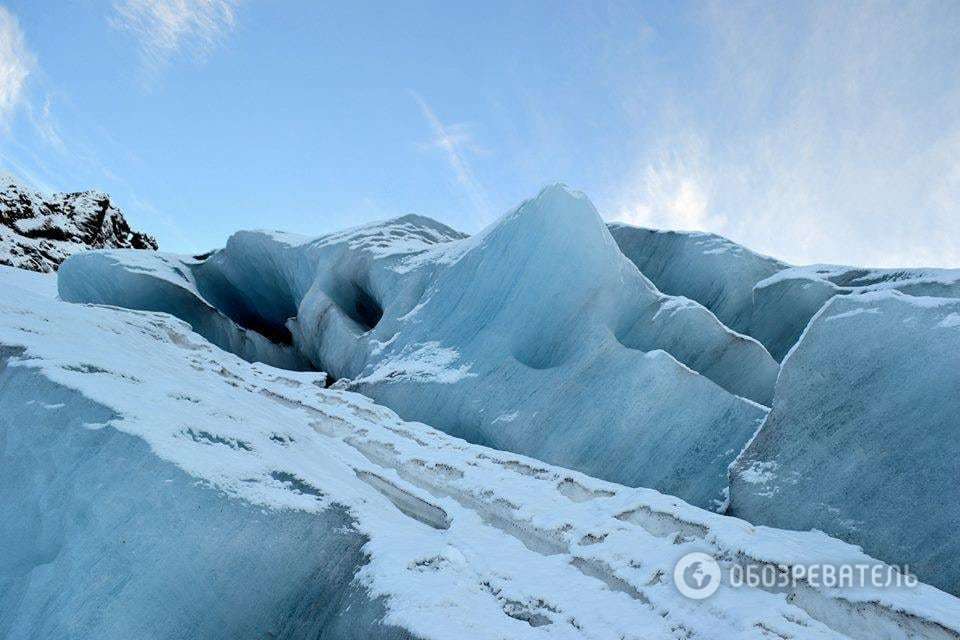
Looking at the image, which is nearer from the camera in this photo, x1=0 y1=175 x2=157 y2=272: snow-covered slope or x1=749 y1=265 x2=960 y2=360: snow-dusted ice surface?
x1=749 y1=265 x2=960 y2=360: snow-dusted ice surface

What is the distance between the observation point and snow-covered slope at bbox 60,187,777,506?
22.2 ft

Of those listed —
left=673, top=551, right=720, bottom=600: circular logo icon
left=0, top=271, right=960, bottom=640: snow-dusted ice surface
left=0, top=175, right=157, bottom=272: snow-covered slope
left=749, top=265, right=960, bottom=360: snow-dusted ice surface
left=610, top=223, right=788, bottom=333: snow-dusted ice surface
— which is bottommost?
left=0, top=271, right=960, bottom=640: snow-dusted ice surface

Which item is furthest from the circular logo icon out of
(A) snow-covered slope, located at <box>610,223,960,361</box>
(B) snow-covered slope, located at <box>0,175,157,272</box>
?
(B) snow-covered slope, located at <box>0,175,157,272</box>

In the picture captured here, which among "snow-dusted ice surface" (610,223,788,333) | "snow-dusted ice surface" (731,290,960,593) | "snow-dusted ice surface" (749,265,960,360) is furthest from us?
"snow-dusted ice surface" (610,223,788,333)

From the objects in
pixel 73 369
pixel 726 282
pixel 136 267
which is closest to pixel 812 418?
pixel 73 369

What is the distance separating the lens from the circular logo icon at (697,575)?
136 inches

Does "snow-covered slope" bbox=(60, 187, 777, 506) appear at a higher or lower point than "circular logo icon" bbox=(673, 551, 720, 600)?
higher

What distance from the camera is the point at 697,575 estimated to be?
11.9ft

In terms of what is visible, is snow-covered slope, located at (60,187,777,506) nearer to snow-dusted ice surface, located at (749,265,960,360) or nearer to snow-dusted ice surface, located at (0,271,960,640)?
snow-dusted ice surface, located at (0,271,960,640)

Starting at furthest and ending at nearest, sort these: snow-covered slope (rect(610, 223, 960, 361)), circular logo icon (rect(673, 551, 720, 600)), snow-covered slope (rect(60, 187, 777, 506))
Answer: snow-covered slope (rect(610, 223, 960, 361)), snow-covered slope (rect(60, 187, 777, 506)), circular logo icon (rect(673, 551, 720, 600))

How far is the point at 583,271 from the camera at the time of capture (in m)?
8.72

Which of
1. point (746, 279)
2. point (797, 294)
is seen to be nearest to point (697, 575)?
point (797, 294)

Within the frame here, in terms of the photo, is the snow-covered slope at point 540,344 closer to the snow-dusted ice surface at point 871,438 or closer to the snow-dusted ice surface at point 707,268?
the snow-dusted ice surface at point 871,438

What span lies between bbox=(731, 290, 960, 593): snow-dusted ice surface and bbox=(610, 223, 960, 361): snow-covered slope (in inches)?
136
